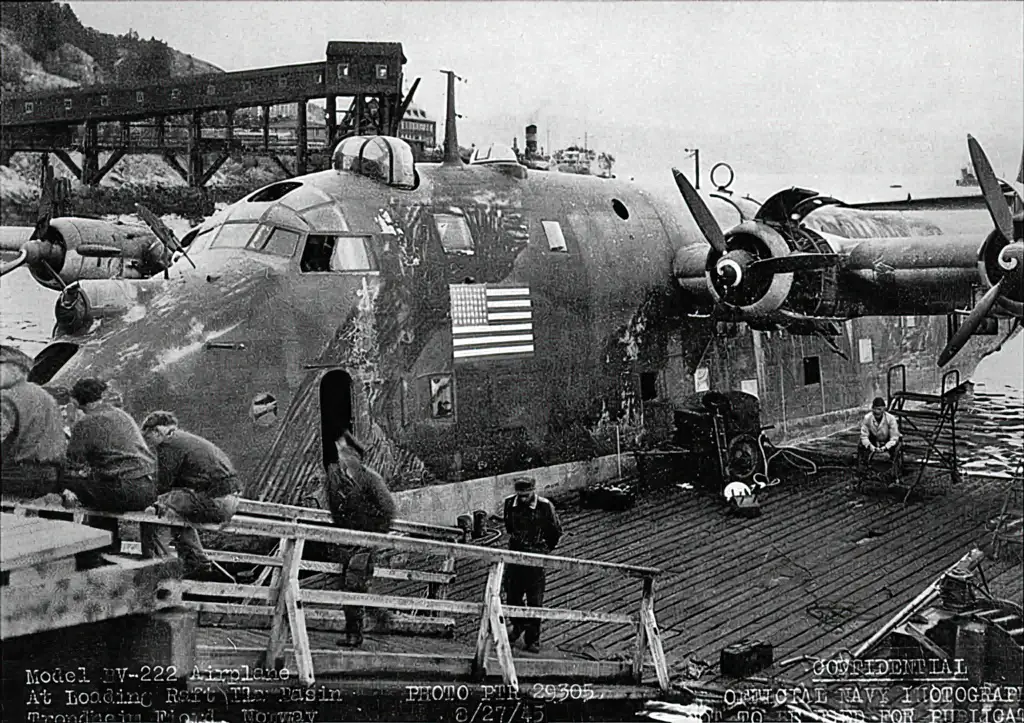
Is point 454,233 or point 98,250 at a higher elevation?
point 454,233

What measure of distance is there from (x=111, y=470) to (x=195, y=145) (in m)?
4.23

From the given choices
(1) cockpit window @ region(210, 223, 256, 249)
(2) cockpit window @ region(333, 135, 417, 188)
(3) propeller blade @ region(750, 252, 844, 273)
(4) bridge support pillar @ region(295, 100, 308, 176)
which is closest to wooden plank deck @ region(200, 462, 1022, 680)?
(3) propeller blade @ region(750, 252, 844, 273)

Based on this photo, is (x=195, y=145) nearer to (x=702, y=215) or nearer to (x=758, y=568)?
(x=702, y=215)

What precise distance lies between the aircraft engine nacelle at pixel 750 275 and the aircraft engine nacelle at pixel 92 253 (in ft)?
20.6

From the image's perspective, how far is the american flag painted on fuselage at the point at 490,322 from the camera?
1033 cm

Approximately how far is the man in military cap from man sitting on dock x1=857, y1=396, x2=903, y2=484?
9803 millimetres

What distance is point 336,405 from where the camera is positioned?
9492 millimetres

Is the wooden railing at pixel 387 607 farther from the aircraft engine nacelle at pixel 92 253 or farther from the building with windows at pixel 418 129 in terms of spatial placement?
the building with windows at pixel 418 129

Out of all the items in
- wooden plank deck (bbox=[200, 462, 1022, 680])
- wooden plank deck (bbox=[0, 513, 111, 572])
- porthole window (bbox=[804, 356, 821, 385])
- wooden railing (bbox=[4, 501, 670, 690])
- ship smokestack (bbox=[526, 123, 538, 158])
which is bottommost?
wooden plank deck (bbox=[200, 462, 1022, 680])

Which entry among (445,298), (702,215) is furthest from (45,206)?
(702,215)

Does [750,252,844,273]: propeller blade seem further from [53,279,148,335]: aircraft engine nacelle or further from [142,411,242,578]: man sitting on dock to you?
[142,411,242,578]: man sitting on dock

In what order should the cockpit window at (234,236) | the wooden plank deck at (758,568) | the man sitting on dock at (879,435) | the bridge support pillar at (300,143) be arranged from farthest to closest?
1. the man sitting on dock at (879,435)
2. the bridge support pillar at (300,143)
3. the cockpit window at (234,236)
4. the wooden plank deck at (758,568)

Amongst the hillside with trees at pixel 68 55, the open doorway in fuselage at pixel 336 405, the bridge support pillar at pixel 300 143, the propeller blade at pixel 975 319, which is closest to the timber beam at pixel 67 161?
the hillside with trees at pixel 68 55

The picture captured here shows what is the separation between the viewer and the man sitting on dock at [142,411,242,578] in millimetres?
6121
